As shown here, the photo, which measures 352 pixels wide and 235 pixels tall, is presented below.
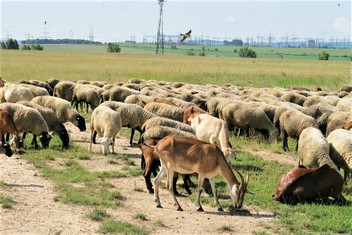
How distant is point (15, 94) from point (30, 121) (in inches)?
223

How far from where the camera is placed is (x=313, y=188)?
35.1ft

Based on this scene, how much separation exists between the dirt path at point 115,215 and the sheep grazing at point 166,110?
19.3 feet

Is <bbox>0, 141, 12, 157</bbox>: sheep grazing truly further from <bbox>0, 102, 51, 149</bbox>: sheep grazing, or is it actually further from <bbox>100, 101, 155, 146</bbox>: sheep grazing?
<bbox>100, 101, 155, 146</bbox>: sheep grazing

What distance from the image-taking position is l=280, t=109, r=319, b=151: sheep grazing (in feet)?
55.1

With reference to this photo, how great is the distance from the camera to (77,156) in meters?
14.6

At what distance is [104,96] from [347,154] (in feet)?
46.9

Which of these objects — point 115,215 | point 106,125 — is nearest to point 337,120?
point 106,125

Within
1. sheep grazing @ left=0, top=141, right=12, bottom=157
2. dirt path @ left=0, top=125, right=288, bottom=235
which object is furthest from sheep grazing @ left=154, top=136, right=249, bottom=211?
sheep grazing @ left=0, top=141, right=12, bottom=157

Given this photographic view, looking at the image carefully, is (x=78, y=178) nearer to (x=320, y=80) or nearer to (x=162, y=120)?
(x=162, y=120)

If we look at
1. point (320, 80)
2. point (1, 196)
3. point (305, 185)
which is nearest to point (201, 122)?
point (305, 185)

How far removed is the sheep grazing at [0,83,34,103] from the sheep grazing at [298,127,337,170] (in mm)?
11713

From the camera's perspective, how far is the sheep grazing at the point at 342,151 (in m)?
12.5

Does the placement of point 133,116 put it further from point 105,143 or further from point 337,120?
point 337,120

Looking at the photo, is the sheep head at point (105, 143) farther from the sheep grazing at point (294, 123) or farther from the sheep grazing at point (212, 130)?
the sheep grazing at point (294, 123)
